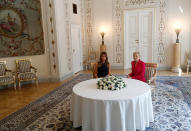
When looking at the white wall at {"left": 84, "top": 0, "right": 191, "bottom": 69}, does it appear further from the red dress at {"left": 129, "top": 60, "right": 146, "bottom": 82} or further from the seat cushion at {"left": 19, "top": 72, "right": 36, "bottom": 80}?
the red dress at {"left": 129, "top": 60, "right": 146, "bottom": 82}

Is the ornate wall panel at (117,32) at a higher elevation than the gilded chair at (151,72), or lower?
higher

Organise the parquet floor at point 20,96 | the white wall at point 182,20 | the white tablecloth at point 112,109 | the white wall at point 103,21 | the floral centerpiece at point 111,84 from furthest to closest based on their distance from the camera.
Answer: the white wall at point 103,21, the white wall at point 182,20, the parquet floor at point 20,96, the floral centerpiece at point 111,84, the white tablecloth at point 112,109

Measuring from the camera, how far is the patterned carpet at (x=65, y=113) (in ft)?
9.75

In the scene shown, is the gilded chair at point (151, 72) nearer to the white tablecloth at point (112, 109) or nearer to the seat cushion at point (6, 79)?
the white tablecloth at point (112, 109)

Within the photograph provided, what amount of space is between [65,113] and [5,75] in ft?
10.4

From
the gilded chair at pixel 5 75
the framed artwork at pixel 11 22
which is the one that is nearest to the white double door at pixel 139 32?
the framed artwork at pixel 11 22

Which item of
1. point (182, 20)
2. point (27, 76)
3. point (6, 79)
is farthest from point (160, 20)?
point (6, 79)

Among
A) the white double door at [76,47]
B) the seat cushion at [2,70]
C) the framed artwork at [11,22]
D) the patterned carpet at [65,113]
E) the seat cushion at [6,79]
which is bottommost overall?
the patterned carpet at [65,113]

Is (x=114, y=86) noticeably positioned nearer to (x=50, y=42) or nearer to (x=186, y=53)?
(x=50, y=42)

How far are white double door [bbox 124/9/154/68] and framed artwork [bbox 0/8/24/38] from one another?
14.9 ft

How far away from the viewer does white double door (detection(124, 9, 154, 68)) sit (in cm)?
763

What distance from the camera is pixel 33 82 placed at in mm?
6301

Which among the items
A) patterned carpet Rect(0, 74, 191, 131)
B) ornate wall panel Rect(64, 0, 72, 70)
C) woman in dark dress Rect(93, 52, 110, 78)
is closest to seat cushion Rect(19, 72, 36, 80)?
patterned carpet Rect(0, 74, 191, 131)

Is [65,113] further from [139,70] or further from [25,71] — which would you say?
[25,71]
